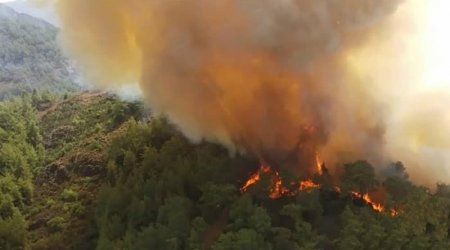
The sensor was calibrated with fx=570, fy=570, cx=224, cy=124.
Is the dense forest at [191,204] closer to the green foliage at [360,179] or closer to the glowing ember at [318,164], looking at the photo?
the green foliage at [360,179]

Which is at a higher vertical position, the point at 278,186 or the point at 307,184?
the point at 307,184

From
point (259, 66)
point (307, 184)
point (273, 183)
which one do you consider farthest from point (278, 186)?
point (259, 66)

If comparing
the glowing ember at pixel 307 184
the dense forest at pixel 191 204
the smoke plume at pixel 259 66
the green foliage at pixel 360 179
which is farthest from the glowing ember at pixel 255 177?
the green foliage at pixel 360 179

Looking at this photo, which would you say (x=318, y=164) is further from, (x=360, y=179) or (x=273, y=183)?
(x=360, y=179)

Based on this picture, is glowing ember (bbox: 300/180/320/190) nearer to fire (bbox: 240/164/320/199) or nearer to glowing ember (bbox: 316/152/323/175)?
fire (bbox: 240/164/320/199)

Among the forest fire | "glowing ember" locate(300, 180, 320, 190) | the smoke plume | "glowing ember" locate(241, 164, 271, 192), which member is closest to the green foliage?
the forest fire
